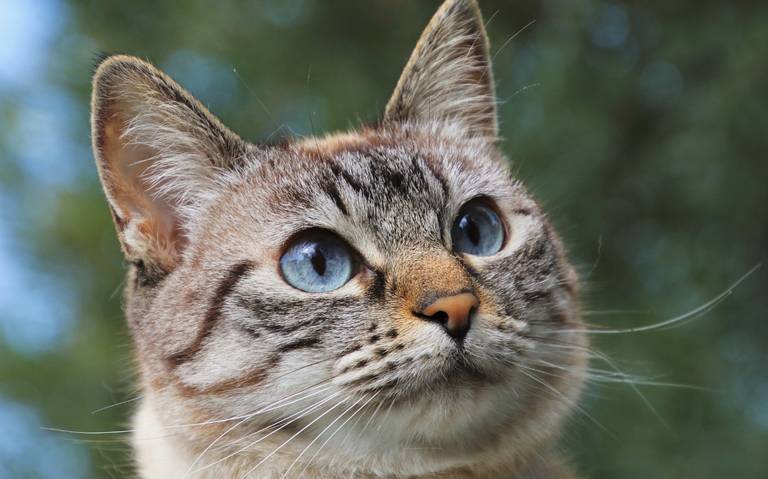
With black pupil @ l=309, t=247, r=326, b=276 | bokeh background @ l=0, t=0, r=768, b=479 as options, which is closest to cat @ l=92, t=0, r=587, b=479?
black pupil @ l=309, t=247, r=326, b=276

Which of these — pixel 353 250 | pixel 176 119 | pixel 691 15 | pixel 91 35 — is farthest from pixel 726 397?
pixel 91 35

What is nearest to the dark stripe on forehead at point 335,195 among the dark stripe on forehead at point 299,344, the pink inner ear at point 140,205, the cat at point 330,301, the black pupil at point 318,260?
the cat at point 330,301

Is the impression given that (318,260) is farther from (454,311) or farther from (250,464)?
(250,464)

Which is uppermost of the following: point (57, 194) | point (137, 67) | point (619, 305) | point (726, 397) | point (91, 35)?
point (91, 35)

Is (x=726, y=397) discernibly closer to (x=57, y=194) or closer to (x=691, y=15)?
(x=691, y=15)

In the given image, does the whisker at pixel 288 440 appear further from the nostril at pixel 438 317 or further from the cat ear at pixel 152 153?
the cat ear at pixel 152 153

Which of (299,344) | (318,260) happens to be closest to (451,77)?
(318,260)
